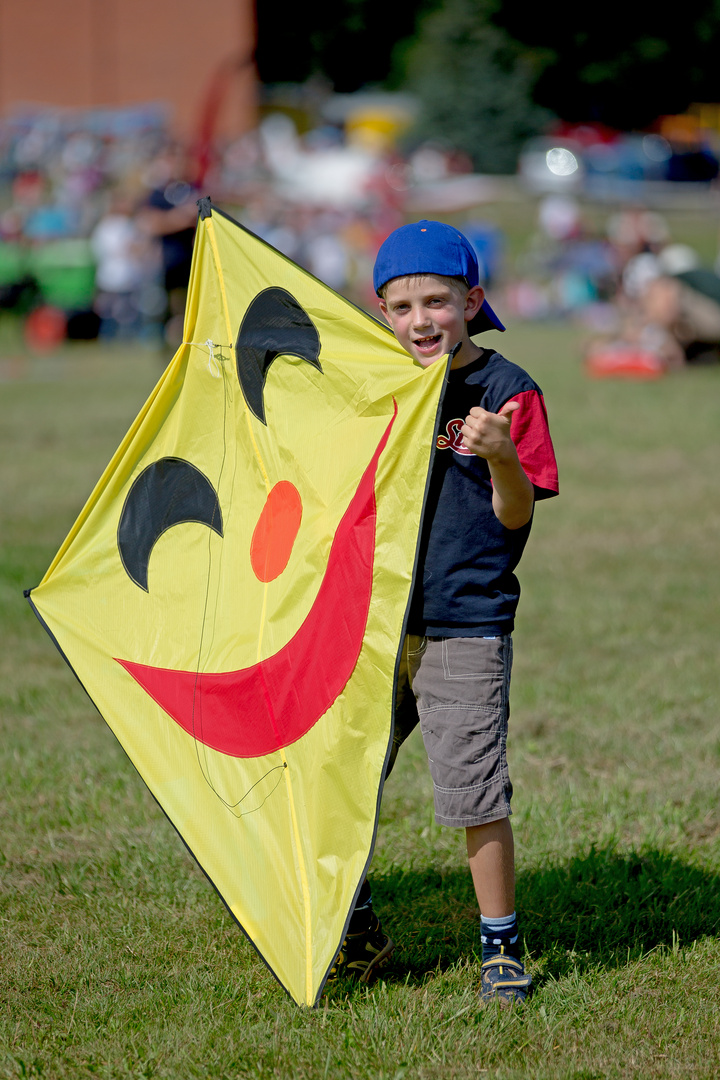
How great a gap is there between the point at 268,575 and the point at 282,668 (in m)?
0.24

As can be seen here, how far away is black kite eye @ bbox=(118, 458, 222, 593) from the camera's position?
3027 millimetres

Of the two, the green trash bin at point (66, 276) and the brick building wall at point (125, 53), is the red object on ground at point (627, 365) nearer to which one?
the green trash bin at point (66, 276)

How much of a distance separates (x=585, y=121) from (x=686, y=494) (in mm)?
58705

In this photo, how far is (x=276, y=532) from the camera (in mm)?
2949

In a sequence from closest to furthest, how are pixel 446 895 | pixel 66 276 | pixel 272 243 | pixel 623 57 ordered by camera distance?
pixel 446 895, pixel 66 276, pixel 272 243, pixel 623 57

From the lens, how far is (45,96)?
163 ft

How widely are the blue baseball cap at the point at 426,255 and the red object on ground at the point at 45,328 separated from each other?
16.4 metres

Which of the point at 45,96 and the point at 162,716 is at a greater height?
the point at 45,96

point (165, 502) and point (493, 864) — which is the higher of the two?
point (165, 502)

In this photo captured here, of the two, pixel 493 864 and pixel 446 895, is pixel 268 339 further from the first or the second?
pixel 446 895

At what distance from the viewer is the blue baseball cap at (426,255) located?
2639 mm

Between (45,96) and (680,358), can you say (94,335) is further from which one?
(45,96)

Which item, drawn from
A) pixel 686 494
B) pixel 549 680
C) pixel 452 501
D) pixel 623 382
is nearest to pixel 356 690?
pixel 452 501

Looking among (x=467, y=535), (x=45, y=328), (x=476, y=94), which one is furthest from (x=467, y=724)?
(x=476, y=94)
